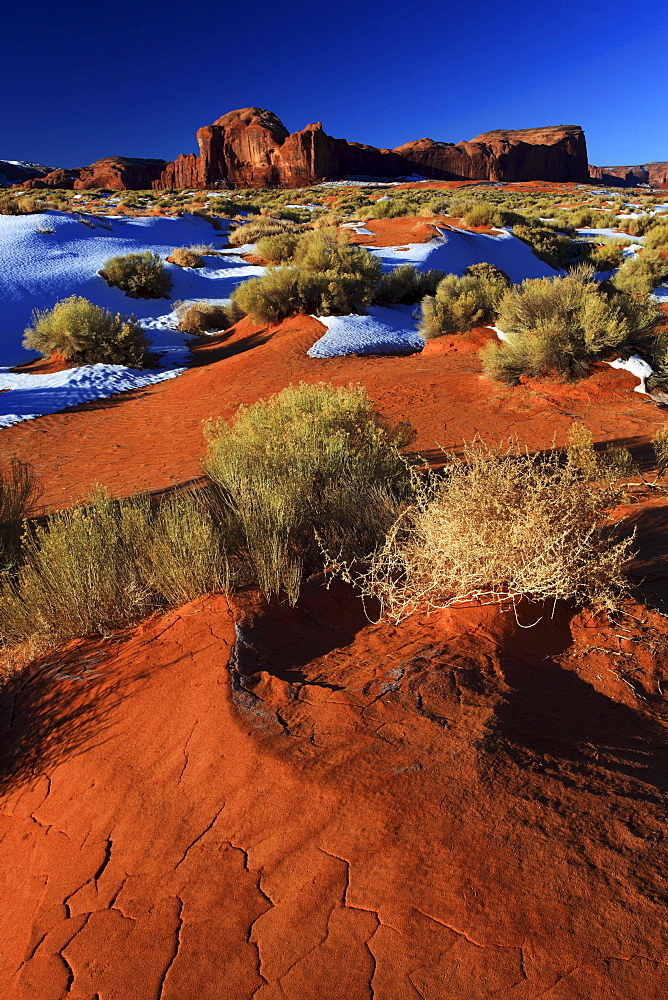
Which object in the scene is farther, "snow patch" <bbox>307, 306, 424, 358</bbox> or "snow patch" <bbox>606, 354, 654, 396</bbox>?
"snow patch" <bbox>307, 306, 424, 358</bbox>

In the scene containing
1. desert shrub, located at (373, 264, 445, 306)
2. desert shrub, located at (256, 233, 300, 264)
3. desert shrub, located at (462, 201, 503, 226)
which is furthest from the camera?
desert shrub, located at (462, 201, 503, 226)

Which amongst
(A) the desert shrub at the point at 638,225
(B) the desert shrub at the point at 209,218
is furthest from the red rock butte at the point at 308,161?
(A) the desert shrub at the point at 638,225

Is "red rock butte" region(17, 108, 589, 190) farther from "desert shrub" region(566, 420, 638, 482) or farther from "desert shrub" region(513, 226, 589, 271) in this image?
"desert shrub" region(566, 420, 638, 482)

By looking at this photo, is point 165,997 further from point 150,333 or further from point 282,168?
point 282,168

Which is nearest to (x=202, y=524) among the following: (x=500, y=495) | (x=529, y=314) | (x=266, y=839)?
(x=500, y=495)

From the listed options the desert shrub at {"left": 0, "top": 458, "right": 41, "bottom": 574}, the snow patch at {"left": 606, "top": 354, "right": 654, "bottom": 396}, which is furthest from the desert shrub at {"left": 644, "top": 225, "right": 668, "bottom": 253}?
the desert shrub at {"left": 0, "top": 458, "right": 41, "bottom": 574}

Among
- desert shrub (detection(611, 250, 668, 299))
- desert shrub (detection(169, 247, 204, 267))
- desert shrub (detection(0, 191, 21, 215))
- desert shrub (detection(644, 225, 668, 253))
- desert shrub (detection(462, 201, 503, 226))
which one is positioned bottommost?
desert shrub (detection(611, 250, 668, 299))

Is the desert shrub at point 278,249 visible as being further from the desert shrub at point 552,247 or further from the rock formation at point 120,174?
the rock formation at point 120,174
